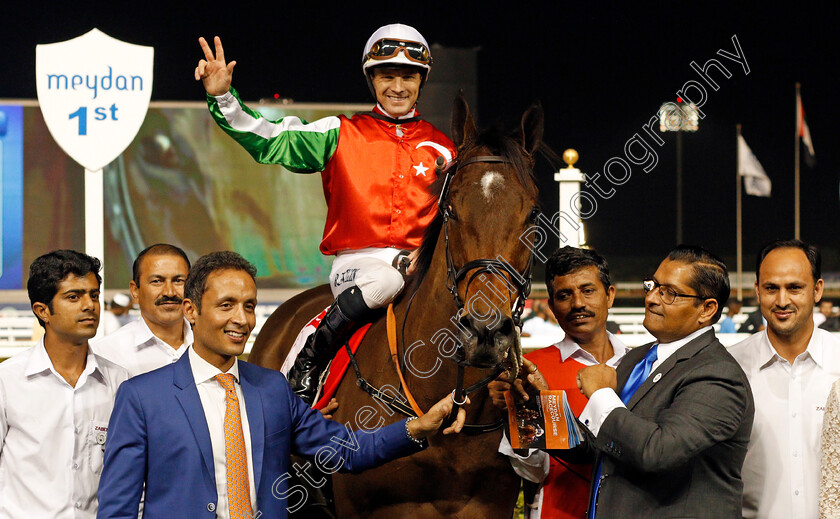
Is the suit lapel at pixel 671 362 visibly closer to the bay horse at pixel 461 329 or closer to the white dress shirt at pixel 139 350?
the bay horse at pixel 461 329

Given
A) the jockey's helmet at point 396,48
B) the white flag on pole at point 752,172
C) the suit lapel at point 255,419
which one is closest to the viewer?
the suit lapel at point 255,419

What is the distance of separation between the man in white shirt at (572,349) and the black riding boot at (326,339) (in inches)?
27.2

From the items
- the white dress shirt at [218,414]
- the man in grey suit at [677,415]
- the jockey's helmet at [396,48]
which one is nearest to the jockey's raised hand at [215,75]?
the jockey's helmet at [396,48]

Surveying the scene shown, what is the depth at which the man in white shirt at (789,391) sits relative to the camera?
277cm

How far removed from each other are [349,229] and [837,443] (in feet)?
6.54

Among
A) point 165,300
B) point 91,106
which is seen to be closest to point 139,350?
point 165,300

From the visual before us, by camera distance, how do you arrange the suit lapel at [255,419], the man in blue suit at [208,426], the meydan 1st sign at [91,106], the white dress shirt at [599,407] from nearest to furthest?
the man in blue suit at [208,426]
the suit lapel at [255,419]
the white dress shirt at [599,407]
the meydan 1st sign at [91,106]

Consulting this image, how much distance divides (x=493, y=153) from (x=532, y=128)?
9.6 inches

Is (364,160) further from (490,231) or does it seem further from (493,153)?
(490,231)

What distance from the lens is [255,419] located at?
2283 millimetres

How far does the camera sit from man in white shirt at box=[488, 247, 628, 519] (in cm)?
287

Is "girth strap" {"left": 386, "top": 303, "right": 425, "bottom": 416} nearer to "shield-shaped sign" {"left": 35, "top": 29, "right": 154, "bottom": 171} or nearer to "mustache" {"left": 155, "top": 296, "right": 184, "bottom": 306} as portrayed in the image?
"mustache" {"left": 155, "top": 296, "right": 184, "bottom": 306}

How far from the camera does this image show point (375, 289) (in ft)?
10.5

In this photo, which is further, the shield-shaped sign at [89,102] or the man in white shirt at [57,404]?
the shield-shaped sign at [89,102]
